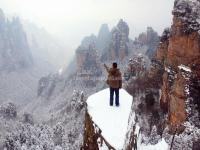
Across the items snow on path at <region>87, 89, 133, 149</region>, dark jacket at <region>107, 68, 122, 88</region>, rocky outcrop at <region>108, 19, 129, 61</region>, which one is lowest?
rocky outcrop at <region>108, 19, 129, 61</region>

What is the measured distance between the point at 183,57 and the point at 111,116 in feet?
134

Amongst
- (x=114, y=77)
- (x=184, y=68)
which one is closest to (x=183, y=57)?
(x=184, y=68)

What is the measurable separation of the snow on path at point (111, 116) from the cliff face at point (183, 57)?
3483 centimetres

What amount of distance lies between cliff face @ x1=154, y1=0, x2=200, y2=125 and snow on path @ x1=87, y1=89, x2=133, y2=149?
34826 mm

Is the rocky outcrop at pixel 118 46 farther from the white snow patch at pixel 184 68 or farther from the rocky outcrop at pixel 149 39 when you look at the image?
the white snow patch at pixel 184 68

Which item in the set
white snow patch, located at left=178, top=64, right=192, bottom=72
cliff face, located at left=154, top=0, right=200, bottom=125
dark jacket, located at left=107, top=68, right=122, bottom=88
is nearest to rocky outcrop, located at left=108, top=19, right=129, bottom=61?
cliff face, located at left=154, top=0, right=200, bottom=125

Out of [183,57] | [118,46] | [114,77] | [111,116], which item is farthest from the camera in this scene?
[118,46]

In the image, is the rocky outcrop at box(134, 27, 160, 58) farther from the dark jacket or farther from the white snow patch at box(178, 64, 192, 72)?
the dark jacket

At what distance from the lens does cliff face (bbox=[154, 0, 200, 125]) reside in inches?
2219

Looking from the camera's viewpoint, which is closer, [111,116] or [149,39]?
[111,116]

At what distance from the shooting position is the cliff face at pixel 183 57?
56375mm

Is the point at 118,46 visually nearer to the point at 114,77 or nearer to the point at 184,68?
the point at 184,68

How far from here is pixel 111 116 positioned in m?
19.2

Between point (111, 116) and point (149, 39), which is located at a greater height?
point (111, 116)
